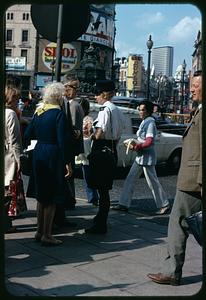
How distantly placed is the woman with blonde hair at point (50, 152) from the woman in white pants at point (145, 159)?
2192 millimetres

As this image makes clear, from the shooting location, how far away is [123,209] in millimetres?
7145

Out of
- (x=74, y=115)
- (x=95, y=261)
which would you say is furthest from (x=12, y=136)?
(x=95, y=261)

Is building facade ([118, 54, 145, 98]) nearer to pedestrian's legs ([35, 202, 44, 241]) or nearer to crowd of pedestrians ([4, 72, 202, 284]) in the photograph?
crowd of pedestrians ([4, 72, 202, 284])

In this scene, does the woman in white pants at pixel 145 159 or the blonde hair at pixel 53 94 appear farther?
the woman in white pants at pixel 145 159

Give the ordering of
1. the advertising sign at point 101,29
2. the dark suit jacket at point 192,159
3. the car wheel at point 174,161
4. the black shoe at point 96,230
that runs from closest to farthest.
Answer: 1. the dark suit jacket at point 192,159
2. the black shoe at point 96,230
3. the car wheel at point 174,161
4. the advertising sign at point 101,29

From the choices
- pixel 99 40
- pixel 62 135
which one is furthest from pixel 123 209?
pixel 99 40

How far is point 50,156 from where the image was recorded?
4926 millimetres

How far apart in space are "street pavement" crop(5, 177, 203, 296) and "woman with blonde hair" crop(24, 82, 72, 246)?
0.49 metres

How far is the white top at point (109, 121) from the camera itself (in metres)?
5.60

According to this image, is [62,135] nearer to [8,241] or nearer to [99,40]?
[8,241]

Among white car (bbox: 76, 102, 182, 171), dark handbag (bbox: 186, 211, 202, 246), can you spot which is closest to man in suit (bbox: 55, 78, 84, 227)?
dark handbag (bbox: 186, 211, 202, 246)

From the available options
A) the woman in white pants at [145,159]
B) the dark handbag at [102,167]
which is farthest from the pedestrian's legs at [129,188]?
the dark handbag at [102,167]

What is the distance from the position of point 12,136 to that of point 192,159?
2.24m

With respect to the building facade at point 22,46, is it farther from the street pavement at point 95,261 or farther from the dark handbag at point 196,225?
the dark handbag at point 196,225
